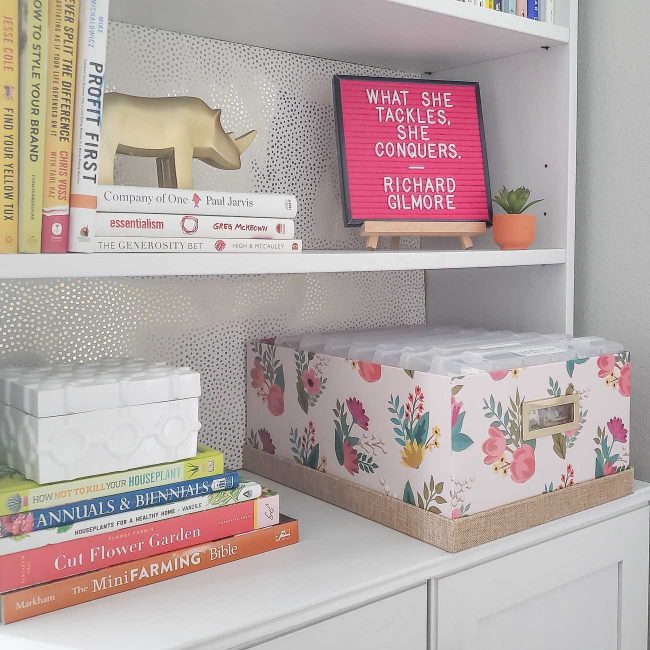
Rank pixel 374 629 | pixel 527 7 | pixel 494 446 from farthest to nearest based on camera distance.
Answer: pixel 527 7, pixel 494 446, pixel 374 629

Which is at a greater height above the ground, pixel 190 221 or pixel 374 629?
pixel 190 221

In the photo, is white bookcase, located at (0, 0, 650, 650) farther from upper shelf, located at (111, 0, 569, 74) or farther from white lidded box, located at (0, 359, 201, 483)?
white lidded box, located at (0, 359, 201, 483)

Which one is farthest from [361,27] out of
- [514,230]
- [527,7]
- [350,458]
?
[350,458]

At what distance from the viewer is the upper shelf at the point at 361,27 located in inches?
42.5

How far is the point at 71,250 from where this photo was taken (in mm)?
822

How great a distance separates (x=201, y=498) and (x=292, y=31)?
0.72 m

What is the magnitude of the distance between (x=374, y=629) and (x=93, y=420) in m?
0.39

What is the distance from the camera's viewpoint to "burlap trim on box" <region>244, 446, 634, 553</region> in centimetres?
97

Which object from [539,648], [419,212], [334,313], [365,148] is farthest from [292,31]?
[539,648]

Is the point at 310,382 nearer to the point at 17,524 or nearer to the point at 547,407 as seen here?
the point at 547,407

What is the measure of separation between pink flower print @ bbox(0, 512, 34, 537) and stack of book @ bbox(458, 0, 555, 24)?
0.93 m

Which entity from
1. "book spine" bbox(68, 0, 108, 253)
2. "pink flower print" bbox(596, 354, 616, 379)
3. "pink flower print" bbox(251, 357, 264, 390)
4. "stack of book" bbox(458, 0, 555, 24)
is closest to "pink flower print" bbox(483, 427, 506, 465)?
"pink flower print" bbox(596, 354, 616, 379)

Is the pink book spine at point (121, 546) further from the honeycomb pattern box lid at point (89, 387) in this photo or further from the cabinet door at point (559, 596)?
the cabinet door at point (559, 596)

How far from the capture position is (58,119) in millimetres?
802
